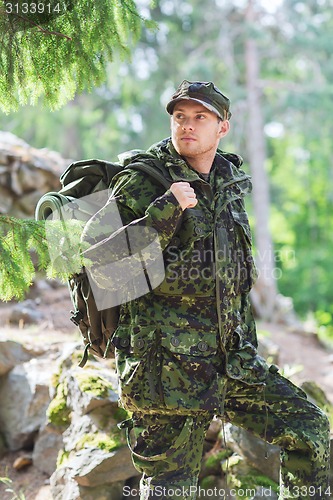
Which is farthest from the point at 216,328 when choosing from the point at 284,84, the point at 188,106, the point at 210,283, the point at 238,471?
the point at 284,84

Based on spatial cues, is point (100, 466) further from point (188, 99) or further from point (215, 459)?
point (188, 99)

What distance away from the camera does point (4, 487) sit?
5562 millimetres

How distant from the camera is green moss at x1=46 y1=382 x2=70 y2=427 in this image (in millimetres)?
5488

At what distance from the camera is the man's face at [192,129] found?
3885 millimetres

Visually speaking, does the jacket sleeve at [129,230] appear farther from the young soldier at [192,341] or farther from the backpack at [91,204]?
the backpack at [91,204]

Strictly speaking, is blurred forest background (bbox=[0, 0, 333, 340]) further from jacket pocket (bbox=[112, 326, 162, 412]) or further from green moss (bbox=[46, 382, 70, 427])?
jacket pocket (bbox=[112, 326, 162, 412])

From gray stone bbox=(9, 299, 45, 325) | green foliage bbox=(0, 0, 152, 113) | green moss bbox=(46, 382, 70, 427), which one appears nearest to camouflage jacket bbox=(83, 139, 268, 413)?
green foliage bbox=(0, 0, 152, 113)

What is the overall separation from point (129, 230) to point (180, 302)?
21.1 inches

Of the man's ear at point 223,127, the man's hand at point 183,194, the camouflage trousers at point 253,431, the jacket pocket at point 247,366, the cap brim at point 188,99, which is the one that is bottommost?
the camouflage trousers at point 253,431

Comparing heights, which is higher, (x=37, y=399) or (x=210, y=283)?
(x=210, y=283)

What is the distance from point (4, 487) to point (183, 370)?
2.68m

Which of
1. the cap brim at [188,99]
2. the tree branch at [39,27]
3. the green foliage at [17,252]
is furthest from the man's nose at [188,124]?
the green foliage at [17,252]

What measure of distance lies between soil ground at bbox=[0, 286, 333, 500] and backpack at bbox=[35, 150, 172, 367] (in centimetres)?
180

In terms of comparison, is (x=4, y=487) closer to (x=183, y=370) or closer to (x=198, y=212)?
(x=183, y=370)
